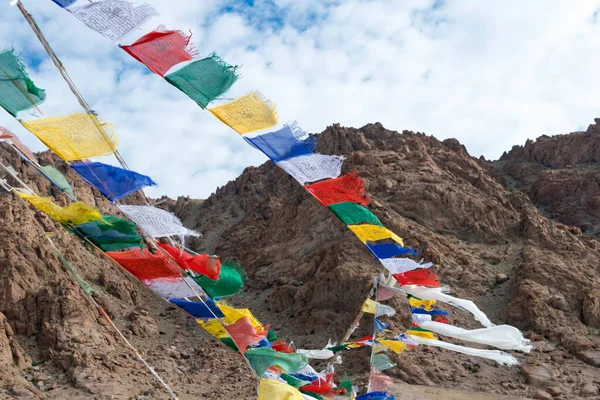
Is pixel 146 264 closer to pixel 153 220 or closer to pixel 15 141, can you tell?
pixel 153 220

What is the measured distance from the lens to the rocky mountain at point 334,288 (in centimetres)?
2006

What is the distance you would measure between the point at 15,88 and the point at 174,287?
314cm

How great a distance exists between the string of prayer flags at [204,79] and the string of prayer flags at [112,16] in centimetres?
69

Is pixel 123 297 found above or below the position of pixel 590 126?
below

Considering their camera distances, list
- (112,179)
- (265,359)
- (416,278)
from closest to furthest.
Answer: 1. (112,179)
2. (265,359)
3. (416,278)

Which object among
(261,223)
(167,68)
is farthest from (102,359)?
(261,223)

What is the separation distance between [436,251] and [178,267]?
21577 mm

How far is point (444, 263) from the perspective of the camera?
28.8 metres

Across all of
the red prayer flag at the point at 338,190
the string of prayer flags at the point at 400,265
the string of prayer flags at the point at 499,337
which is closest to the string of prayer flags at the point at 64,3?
the red prayer flag at the point at 338,190

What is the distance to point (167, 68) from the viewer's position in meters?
7.54

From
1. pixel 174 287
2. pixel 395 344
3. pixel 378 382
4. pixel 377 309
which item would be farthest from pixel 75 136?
pixel 378 382

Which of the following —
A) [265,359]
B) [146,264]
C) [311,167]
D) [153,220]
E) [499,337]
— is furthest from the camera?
[499,337]

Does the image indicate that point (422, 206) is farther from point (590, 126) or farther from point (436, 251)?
point (590, 126)

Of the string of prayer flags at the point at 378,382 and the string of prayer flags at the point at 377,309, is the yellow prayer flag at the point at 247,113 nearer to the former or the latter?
the string of prayer flags at the point at 377,309
